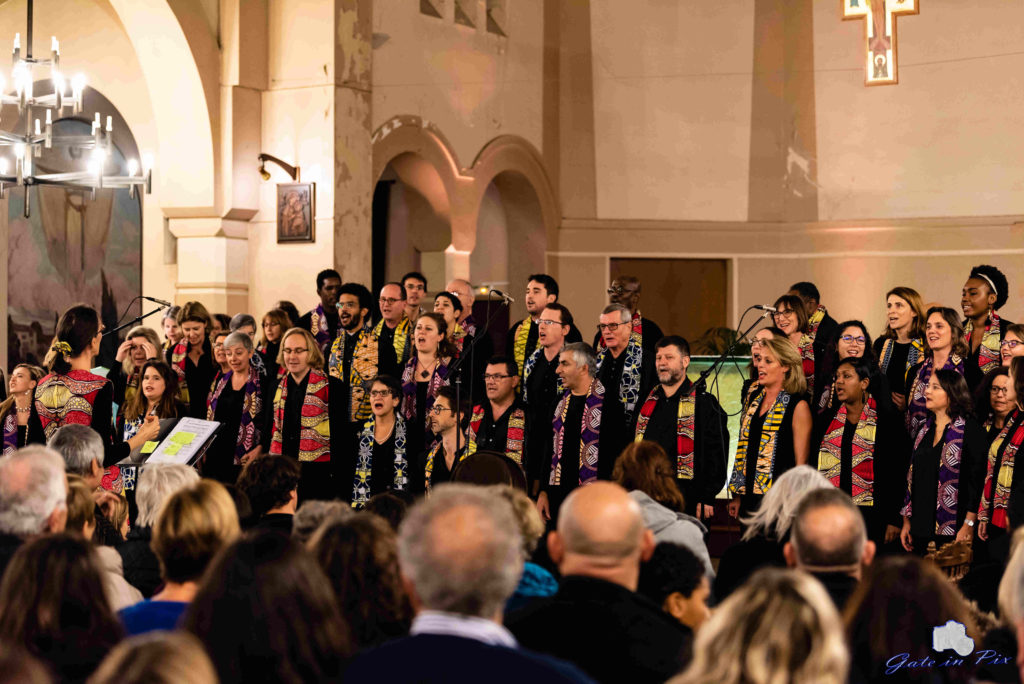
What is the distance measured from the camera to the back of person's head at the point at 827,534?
295 centimetres

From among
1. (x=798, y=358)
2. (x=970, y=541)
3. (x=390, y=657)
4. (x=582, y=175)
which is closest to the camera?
(x=390, y=657)

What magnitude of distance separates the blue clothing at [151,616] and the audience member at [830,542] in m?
1.42

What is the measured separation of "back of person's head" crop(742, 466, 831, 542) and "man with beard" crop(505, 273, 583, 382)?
3420 mm

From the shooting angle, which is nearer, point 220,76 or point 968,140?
point 220,76

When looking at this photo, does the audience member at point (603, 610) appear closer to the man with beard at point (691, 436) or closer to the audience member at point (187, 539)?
the audience member at point (187, 539)

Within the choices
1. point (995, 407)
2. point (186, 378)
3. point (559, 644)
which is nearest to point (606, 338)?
point (995, 407)

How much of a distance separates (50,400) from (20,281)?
5869mm

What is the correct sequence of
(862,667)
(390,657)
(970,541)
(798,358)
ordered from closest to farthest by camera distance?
(390,657) → (862,667) → (970,541) → (798,358)

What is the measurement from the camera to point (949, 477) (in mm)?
5766

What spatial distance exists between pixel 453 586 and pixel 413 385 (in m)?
5.48

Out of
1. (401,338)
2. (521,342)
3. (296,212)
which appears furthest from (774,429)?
(296,212)

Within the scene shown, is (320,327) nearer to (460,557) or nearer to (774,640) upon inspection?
(460,557)

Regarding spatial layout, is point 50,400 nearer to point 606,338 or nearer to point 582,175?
point 606,338

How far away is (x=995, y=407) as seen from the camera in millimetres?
5926
